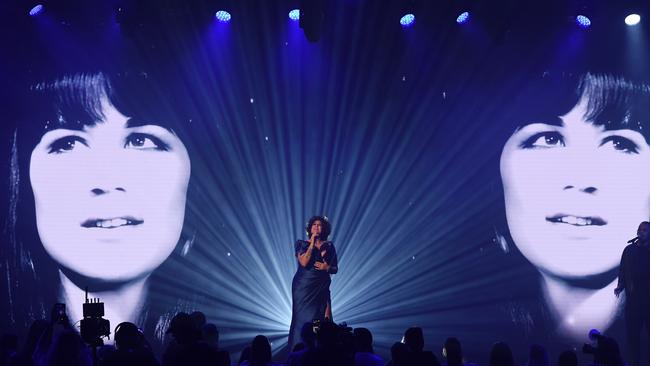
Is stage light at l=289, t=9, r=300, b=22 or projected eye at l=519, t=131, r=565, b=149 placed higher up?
stage light at l=289, t=9, r=300, b=22

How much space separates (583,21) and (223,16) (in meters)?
5.23

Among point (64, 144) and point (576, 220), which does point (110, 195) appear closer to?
point (64, 144)

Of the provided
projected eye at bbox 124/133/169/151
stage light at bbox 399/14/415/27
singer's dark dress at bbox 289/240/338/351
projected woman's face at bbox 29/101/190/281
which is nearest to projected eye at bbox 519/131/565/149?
stage light at bbox 399/14/415/27

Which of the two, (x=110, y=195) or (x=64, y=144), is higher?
(x=64, y=144)

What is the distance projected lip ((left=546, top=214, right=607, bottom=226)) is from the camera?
9594 millimetres

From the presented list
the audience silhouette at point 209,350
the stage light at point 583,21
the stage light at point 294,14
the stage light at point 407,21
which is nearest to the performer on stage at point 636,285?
the stage light at point 583,21

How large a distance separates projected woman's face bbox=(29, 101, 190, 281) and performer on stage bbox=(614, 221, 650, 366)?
5.89 m

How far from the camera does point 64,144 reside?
949 cm

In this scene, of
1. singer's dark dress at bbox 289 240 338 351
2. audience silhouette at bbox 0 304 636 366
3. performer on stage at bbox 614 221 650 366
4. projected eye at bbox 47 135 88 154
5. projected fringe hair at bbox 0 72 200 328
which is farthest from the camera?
projected eye at bbox 47 135 88 154

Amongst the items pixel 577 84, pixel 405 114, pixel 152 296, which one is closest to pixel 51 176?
pixel 152 296

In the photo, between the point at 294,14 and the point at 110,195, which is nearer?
the point at 110,195

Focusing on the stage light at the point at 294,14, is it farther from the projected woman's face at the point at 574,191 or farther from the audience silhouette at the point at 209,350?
the audience silhouette at the point at 209,350

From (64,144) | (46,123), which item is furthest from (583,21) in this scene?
(46,123)

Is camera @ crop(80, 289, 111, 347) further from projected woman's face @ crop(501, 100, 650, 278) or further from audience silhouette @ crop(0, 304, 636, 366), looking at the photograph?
projected woman's face @ crop(501, 100, 650, 278)
